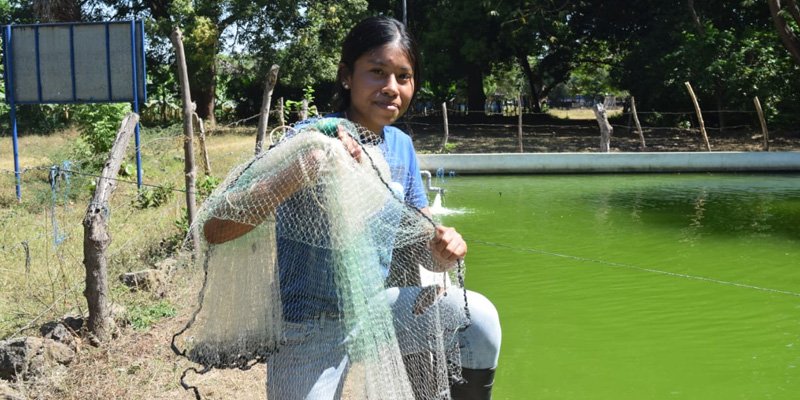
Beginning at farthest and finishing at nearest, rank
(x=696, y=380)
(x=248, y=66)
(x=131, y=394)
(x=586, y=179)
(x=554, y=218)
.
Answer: (x=248, y=66) < (x=586, y=179) < (x=554, y=218) < (x=696, y=380) < (x=131, y=394)

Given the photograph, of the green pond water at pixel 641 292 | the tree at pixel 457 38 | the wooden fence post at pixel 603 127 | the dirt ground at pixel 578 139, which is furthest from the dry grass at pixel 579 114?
the green pond water at pixel 641 292

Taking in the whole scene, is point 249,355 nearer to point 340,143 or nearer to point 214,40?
point 340,143

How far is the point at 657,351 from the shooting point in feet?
16.1

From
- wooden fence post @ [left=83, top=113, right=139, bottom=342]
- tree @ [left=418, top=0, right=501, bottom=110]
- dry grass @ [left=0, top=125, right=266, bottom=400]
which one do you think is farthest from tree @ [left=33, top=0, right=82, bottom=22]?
wooden fence post @ [left=83, top=113, right=139, bottom=342]

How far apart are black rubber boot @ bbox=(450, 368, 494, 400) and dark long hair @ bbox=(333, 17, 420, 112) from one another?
2.03 ft

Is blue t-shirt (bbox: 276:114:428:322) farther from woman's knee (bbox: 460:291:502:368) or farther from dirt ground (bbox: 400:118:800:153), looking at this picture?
dirt ground (bbox: 400:118:800:153)

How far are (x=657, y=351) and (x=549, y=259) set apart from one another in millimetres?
2422

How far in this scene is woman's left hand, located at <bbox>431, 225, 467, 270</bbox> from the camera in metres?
1.56

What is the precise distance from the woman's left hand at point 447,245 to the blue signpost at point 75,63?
24.7ft

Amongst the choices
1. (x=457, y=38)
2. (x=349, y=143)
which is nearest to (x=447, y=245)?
(x=349, y=143)

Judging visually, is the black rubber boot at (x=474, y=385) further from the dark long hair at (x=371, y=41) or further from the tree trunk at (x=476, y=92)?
the tree trunk at (x=476, y=92)

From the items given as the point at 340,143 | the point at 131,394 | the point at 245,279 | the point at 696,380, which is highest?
the point at 340,143

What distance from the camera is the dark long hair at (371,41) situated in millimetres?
1655

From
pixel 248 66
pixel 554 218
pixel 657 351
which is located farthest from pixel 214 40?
pixel 657 351
